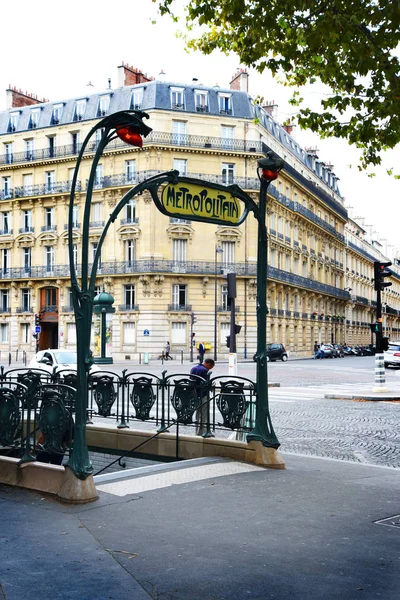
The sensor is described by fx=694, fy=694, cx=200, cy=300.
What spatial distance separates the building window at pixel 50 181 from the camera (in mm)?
53219

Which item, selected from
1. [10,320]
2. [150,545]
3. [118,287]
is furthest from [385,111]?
[10,320]

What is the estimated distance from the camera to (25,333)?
2104 inches

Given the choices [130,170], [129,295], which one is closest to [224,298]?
[129,295]

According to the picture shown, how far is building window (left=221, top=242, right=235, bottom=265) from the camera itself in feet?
163

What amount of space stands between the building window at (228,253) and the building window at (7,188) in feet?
59.4

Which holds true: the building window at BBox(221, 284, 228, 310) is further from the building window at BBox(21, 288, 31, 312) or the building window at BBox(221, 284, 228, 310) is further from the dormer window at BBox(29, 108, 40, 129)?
the dormer window at BBox(29, 108, 40, 129)

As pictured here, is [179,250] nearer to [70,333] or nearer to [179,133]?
[179,133]

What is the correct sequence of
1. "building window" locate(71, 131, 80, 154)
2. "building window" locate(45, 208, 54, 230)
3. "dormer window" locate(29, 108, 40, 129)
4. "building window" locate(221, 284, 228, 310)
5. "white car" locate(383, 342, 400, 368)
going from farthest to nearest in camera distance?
"dormer window" locate(29, 108, 40, 129) → "building window" locate(45, 208, 54, 230) → "building window" locate(71, 131, 80, 154) → "building window" locate(221, 284, 228, 310) → "white car" locate(383, 342, 400, 368)

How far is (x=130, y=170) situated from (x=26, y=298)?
13.2m

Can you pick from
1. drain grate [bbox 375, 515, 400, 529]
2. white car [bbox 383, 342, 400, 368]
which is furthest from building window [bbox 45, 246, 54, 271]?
drain grate [bbox 375, 515, 400, 529]

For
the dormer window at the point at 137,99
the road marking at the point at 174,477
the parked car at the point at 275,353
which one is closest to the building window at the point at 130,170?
the dormer window at the point at 137,99

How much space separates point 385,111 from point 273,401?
10.7 m

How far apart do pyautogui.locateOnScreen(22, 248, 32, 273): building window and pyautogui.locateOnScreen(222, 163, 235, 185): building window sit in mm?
16118

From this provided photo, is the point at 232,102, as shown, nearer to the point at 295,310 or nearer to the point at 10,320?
the point at 295,310
